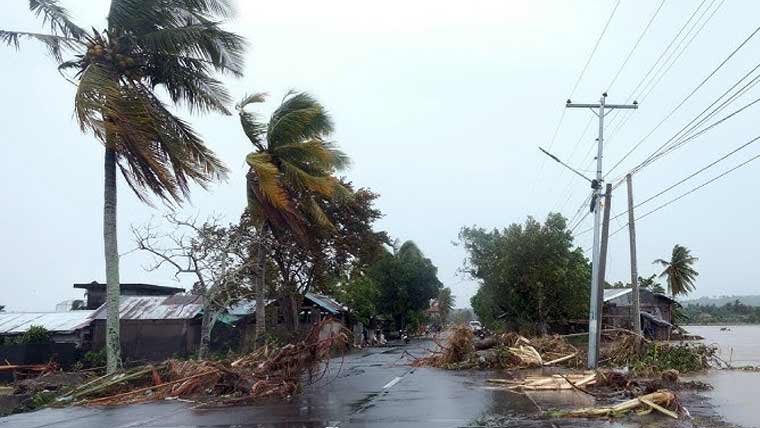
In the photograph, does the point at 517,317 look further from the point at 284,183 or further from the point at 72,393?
the point at 72,393

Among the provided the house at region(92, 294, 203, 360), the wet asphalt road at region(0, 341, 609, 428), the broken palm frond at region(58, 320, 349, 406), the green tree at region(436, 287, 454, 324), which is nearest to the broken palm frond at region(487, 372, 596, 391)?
the wet asphalt road at region(0, 341, 609, 428)

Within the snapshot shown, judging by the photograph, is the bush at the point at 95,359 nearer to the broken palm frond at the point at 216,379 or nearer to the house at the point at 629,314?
the broken palm frond at the point at 216,379

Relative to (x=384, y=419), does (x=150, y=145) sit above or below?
above

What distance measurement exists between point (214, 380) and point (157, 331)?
52.3ft

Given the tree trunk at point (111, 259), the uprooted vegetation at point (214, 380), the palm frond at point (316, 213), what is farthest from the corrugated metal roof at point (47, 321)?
the tree trunk at point (111, 259)

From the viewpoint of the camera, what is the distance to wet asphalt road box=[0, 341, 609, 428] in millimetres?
12242

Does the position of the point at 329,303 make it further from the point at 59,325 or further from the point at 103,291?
the point at 59,325

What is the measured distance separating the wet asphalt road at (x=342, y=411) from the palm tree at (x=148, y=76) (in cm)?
Result: 475

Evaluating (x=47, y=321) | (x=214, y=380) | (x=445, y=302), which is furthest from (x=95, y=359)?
(x=445, y=302)

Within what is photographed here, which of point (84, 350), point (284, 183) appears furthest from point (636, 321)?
→ point (84, 350)

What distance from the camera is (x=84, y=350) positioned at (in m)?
31.9

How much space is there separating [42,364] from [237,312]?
30.6 ft

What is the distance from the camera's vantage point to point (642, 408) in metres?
12.6

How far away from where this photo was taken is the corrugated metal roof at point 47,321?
32.5 metres
